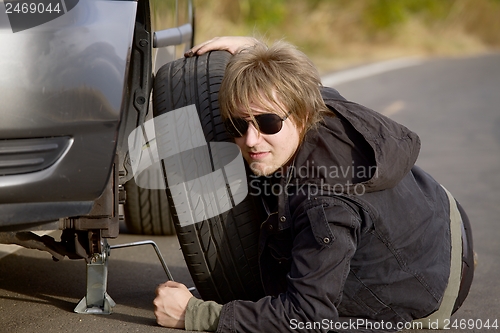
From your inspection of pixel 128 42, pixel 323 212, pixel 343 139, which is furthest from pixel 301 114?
pixel 128 42

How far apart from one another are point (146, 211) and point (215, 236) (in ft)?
4.82

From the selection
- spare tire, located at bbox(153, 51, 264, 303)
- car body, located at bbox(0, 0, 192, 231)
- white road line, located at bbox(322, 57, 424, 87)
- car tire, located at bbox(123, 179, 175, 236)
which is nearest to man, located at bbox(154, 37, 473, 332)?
spare tire, located at bbox(153, 51, 264, 303)

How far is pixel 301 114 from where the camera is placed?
8.40 ft

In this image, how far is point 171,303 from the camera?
2621 millimetres

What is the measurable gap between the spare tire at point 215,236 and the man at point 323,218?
11 cm

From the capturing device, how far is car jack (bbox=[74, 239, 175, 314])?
9.28 ft

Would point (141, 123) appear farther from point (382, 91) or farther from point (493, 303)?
point (382, 91)

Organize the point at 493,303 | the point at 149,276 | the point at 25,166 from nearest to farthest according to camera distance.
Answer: the point at 25,166, the point at 493,303, the point at 149,276

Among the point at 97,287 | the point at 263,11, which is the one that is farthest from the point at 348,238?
the point at 263,11

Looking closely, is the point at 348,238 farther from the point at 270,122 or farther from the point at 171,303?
the point at 171,303

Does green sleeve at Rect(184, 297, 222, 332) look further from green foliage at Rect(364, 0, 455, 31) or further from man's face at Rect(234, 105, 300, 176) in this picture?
Answer: green foliage at Rect(364, 0, 455, 31)

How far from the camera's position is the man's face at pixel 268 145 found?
8.39ft

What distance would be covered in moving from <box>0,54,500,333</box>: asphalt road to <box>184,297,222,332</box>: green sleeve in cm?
21

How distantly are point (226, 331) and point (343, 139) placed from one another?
79 centimetres
